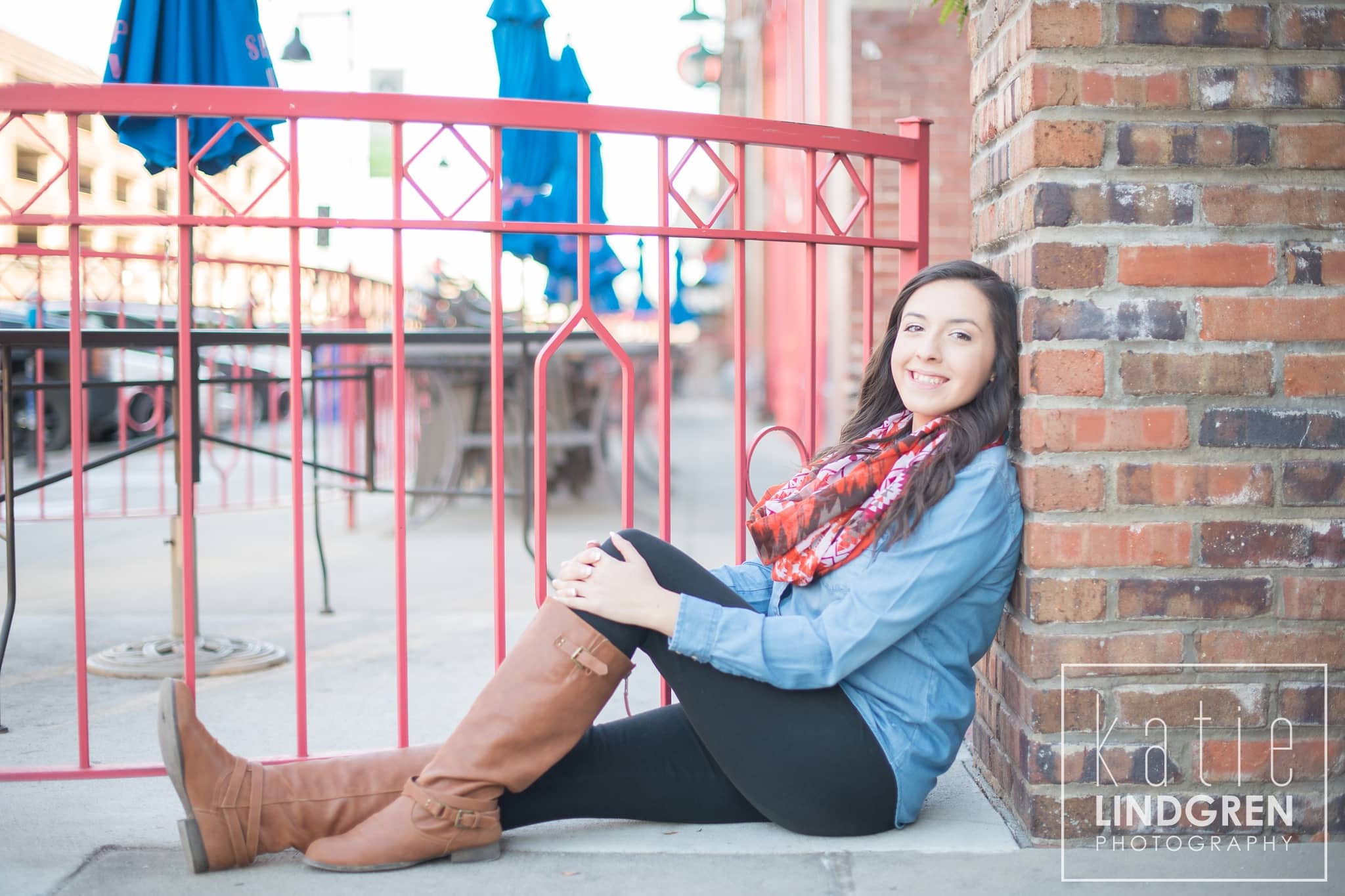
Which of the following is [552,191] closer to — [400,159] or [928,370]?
[400,159]

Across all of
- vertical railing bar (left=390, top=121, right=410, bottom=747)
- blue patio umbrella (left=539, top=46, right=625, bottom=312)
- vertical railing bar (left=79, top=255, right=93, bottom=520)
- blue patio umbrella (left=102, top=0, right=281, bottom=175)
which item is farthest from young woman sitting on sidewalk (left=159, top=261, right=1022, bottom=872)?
blue patio umbrella (left=539, top=46, right=625, bottom=312)

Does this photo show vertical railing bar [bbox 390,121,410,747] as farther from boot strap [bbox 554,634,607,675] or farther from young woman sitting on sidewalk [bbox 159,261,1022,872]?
boot strap [bbox 554,634,607,675]

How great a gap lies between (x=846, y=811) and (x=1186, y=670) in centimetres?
65

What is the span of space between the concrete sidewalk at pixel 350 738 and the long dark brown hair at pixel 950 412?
61 centimetres

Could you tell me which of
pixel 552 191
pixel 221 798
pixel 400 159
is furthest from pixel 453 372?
pixel 221 798

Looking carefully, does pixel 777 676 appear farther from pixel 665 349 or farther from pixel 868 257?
pixel 868 257

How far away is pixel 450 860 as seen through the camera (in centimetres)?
207

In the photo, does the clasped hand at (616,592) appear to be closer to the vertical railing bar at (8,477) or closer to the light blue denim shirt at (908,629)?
the light blue denim shirt at (908,629)

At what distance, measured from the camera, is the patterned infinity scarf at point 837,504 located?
208cm

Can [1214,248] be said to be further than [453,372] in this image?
No

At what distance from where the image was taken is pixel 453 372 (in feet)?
21.1

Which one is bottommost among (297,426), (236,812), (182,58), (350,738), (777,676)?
(350,738)

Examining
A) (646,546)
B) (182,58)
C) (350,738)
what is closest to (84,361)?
(182,58)

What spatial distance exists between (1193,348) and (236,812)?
6.02ft
